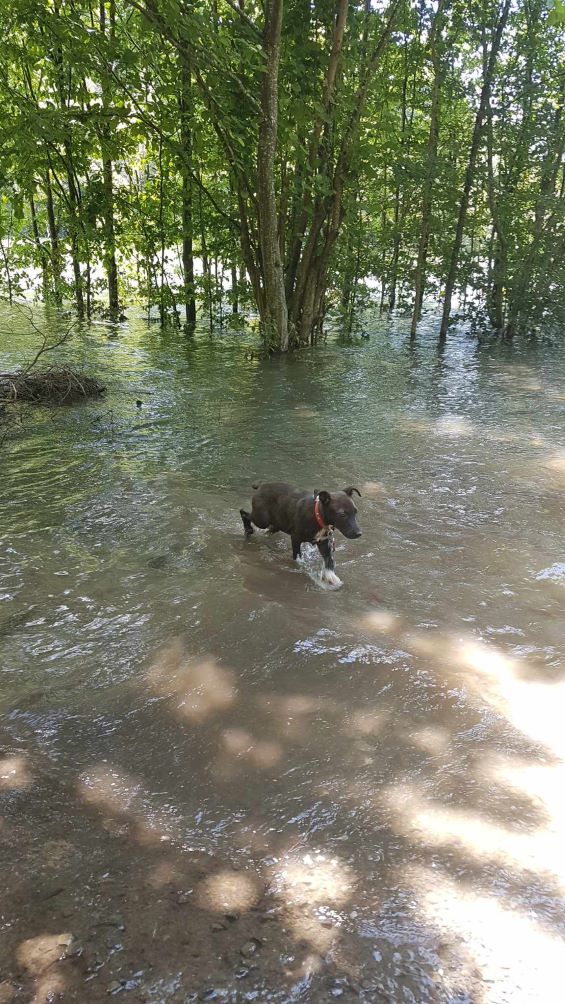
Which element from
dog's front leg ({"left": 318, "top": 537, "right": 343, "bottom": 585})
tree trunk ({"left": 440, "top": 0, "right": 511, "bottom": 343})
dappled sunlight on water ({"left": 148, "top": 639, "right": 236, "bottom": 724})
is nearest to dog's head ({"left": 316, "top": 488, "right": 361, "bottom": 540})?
dog's front leg ({"left": 318, "top": 537, "right": 343, "bottom": 585})

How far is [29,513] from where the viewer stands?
674 centimetres

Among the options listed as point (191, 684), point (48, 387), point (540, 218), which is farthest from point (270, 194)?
point (191, 684)

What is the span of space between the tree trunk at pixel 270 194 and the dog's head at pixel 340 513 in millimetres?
9867

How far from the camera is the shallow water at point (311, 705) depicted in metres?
2.56

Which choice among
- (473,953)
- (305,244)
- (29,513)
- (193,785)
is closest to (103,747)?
(193,785)

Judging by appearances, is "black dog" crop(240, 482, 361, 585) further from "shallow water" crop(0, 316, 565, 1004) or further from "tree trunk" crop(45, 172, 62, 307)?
"tree trunk" crop(45, 172, 62, 307)

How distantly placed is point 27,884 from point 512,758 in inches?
96.5

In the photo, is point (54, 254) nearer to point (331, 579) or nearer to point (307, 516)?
point (307, 516)

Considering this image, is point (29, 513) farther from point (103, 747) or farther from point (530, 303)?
point (530, 303)

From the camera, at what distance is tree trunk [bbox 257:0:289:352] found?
457 inches

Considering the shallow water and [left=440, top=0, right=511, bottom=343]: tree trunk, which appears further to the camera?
[left=440, top=0, right=511, bottom=343]: tree trunk

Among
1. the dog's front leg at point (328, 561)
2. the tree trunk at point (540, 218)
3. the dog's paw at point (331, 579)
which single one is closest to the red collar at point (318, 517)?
the dog's front leg at point (328, 561)

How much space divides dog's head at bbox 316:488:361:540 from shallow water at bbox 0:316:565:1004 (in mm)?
535

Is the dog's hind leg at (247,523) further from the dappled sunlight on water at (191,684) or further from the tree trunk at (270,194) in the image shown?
the tree trunk at (270,194)
